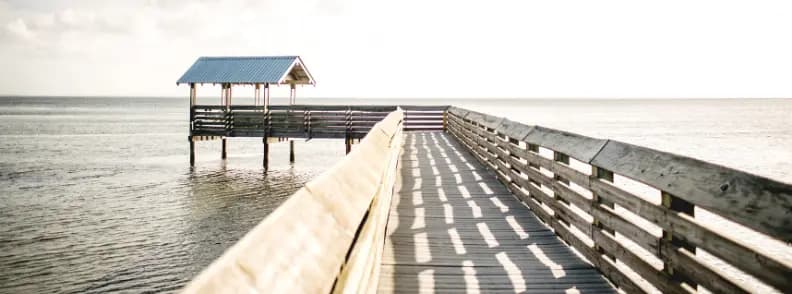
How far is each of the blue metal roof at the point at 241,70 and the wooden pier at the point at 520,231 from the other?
1850 cm

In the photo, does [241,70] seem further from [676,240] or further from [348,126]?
[676,240]

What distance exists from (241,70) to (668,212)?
25320mm

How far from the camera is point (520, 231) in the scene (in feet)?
18.4

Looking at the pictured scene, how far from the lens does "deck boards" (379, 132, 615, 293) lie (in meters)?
3.96

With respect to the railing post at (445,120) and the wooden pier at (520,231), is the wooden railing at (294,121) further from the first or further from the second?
the wooden pier at (520,231)

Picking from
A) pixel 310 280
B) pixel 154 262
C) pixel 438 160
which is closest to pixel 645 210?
pixel 310 280

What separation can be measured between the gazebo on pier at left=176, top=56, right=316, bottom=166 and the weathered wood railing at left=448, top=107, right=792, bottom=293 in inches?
822

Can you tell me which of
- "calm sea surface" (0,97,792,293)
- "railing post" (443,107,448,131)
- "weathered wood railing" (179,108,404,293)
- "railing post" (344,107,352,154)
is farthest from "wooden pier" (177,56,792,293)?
"railing post" (443,107,448,131)

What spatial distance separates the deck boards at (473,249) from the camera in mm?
3955

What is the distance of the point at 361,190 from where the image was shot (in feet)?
8.52

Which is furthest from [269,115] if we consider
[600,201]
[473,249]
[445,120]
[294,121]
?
[600,201]

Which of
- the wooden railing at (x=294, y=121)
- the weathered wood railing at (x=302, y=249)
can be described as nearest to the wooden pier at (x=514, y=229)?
the weathered wood railing at (x=302, y=249)

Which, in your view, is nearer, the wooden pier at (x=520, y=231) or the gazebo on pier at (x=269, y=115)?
the wooden pier at (x=520, y=231)

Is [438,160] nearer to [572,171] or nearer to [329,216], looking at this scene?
[572,171]
